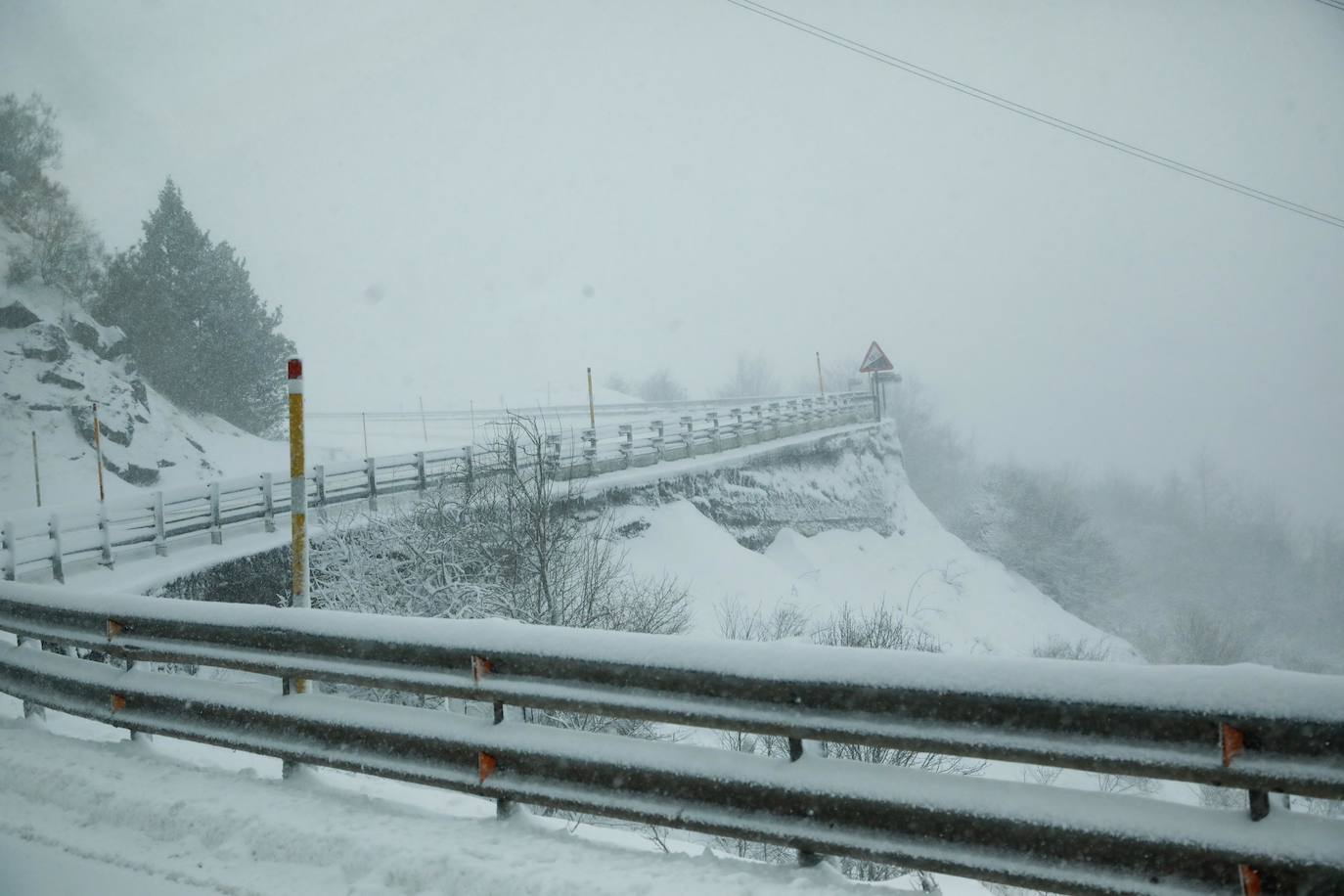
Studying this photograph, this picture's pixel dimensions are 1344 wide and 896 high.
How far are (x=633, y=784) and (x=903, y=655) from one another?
4.24 feet

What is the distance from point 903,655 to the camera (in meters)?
3.36

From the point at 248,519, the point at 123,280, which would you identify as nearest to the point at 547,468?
the point at 248,519

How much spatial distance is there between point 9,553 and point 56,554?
1205mm

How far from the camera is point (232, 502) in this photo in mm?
18391

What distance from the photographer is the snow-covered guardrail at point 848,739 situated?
277cm

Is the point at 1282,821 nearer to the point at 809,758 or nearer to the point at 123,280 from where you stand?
the point at 809,758

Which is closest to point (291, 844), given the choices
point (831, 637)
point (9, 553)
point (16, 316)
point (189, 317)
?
point (9, 553)

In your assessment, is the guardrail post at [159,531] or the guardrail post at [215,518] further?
the guardrail post at [215,518]

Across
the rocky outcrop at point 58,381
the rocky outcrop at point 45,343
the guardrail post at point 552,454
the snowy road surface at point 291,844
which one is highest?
the rocky outcrop at point 45,343

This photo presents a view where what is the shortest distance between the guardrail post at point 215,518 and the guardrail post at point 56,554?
2719mm

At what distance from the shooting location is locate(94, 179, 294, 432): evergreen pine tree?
37.2m

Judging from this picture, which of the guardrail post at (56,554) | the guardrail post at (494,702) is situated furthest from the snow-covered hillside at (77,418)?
the guardrail post at (494,702)

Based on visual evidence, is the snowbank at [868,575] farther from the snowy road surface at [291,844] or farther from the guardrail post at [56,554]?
the snowy road surface at [291,844]

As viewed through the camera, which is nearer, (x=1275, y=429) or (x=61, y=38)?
(x=61, y=38)
